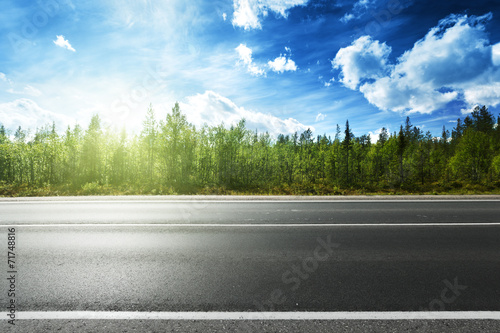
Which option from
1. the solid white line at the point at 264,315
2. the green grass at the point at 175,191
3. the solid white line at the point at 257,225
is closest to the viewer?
the solid white line at the point at 264,315

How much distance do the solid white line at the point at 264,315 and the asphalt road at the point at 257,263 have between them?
10 centimetres

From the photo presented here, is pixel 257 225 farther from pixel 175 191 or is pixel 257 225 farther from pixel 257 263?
pixel 175 191

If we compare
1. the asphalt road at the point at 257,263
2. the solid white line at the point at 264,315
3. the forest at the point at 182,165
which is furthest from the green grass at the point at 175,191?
the solid white line at the point at 264,315

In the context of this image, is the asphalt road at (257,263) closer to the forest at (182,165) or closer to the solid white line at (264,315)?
the solid white line at (264,315)

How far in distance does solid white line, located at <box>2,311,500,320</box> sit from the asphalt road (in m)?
0.10

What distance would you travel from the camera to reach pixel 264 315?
2.94 m

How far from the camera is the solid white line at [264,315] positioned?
2881 millimetres

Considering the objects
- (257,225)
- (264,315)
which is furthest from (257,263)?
(257,225)

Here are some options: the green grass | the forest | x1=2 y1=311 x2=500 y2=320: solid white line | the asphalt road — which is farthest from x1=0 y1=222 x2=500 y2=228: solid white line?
the forest

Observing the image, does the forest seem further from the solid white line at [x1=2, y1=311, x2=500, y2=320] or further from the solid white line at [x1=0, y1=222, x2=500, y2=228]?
the solid white line at [x1=2, y1=311, x2=500, y2=320]

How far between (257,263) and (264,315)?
1484 mm

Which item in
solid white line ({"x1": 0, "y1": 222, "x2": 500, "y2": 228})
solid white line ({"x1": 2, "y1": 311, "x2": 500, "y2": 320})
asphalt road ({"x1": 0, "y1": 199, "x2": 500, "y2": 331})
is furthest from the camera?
solid white line ({"x1": 0, "y1": 222, "x2": 500, "y2": 228})

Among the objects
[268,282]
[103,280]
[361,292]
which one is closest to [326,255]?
[361,292]

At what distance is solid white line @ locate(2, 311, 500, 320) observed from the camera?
2881mm
